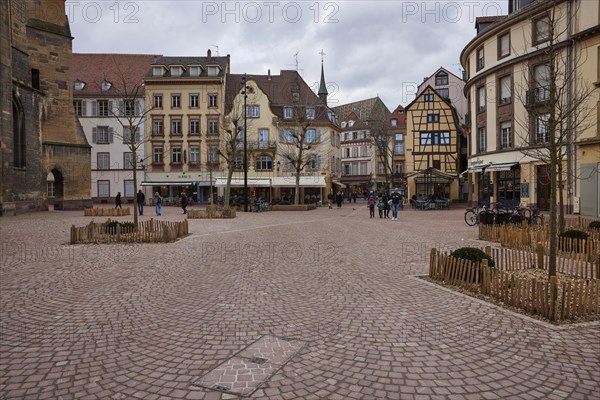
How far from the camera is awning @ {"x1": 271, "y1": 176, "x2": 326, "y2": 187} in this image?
45.2 m

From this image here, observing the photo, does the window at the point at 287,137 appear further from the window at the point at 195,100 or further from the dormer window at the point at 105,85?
the dormer window at the point at 105,85

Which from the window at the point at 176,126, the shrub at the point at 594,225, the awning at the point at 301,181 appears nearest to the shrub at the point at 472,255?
the shrub at the point at 594,225

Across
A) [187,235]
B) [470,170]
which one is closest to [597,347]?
[187,235]

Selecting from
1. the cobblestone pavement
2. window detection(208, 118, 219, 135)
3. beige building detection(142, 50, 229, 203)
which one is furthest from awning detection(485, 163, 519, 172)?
window detection(208, 118, 219, 135)

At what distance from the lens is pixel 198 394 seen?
3727mm

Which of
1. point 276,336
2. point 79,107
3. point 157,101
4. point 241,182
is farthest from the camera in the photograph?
point 79,107

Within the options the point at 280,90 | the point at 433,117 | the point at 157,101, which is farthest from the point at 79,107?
the point at 433,117

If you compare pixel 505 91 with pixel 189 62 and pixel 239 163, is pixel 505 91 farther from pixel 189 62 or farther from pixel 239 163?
pixel 189 62

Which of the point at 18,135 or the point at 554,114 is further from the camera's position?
the point at 18,135

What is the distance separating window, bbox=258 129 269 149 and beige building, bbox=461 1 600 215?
2098 cm

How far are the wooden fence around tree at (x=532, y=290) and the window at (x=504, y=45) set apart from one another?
27.6 meters

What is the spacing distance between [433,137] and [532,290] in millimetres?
44864

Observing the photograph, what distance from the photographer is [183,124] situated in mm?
48469

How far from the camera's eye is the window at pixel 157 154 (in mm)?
48781
